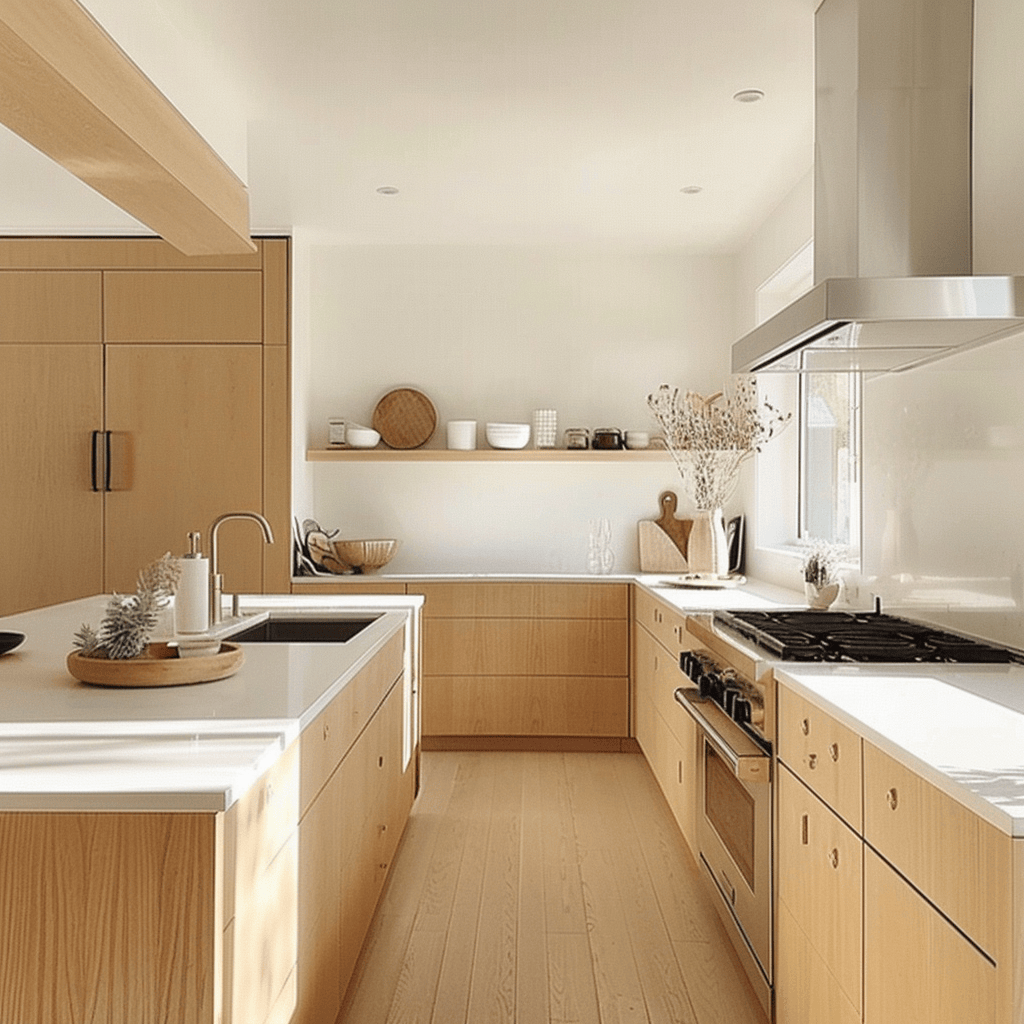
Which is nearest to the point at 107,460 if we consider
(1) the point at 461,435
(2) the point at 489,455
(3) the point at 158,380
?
(3) the point at 158,380

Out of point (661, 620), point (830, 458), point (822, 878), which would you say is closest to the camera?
point (822, 878)

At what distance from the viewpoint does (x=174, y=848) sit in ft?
4.70

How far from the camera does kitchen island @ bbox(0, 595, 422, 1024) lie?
143 cm

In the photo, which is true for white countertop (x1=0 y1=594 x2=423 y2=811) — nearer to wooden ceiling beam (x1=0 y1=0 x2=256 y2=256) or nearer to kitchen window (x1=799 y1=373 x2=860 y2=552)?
wooden ceiling beam (x1=0 y1=0 x2=256 y2=256)

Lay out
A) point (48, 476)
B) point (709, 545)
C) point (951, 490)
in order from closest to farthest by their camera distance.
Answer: point (951, 490)
point (709, 545)
point (48, 476)

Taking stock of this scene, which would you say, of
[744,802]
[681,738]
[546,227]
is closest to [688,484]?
[546,227]

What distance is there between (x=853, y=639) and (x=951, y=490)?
52cm

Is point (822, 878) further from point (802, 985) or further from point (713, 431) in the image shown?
point (713, 431)

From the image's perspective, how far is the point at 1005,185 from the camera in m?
2.59

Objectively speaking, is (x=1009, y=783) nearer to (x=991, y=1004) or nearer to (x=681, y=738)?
(x=991, y=1004)

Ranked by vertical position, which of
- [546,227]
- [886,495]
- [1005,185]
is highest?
[546,227]

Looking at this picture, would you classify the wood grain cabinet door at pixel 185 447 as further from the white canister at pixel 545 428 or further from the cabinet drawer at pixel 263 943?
the cabinet drawer at pixel 263 943

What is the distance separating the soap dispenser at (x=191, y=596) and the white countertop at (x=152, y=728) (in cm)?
17

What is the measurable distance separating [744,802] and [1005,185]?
62.2 inches
